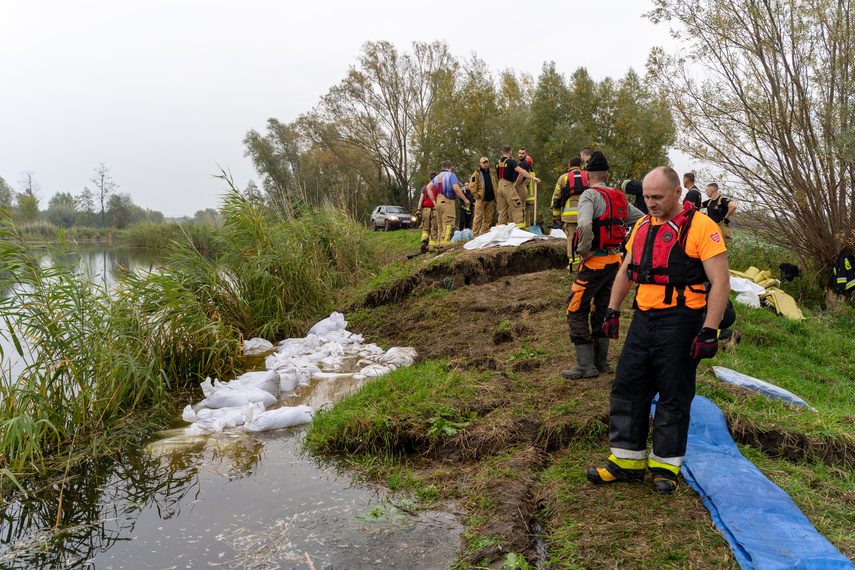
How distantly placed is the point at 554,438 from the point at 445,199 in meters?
8.84

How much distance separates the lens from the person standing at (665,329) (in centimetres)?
314

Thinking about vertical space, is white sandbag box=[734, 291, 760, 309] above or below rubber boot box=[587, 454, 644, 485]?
above

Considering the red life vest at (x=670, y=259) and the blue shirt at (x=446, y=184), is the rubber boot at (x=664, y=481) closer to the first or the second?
the red life vest at (x=670, y=259)

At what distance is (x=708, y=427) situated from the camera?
3.79 meters

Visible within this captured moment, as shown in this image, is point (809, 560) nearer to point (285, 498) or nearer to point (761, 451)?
point (761, 451)

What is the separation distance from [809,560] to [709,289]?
1.41 meters

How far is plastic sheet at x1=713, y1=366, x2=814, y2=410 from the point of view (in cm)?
482

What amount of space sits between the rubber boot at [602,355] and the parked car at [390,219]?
2266 cm

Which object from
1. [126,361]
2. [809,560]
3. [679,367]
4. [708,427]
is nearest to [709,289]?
[679,367]

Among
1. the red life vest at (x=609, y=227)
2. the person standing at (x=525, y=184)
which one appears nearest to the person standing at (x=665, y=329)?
the red life vest at (x=609, y=227)

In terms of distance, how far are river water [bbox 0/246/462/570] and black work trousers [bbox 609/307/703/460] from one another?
122 cm

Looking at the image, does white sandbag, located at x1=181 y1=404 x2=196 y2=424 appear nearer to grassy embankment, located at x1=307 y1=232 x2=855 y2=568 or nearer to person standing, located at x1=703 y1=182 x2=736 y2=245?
grassy embankment, located at x1=307 y1=232 x2=855 y2=568

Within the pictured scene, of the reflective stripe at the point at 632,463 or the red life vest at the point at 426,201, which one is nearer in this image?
the reflective stripe at the point at 632,463

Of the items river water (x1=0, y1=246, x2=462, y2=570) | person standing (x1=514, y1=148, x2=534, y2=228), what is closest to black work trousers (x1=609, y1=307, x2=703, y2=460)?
river water (x1=0, y1=246, x2=462, y2=570)
